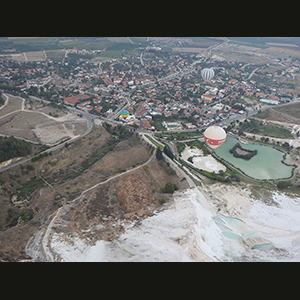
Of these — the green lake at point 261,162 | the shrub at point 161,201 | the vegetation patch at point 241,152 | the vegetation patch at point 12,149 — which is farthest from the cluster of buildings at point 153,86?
the shrub at point 161,201

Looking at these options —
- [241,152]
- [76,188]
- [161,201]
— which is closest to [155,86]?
[241,152]

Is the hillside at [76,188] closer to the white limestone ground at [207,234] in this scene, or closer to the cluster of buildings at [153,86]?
the white limestone ground at [207,234]

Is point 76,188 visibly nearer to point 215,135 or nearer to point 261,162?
point 215,135

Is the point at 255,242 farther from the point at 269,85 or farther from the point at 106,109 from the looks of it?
the point at 269,85

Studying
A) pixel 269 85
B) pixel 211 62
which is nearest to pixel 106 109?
pixel 269 85

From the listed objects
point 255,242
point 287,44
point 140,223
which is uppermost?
point 287,44

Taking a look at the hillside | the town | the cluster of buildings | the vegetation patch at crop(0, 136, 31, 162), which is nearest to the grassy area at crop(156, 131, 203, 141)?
the town

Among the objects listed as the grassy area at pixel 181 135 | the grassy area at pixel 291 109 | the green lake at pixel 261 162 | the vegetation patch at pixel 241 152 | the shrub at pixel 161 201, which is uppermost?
the shrub at pixel 161 201
